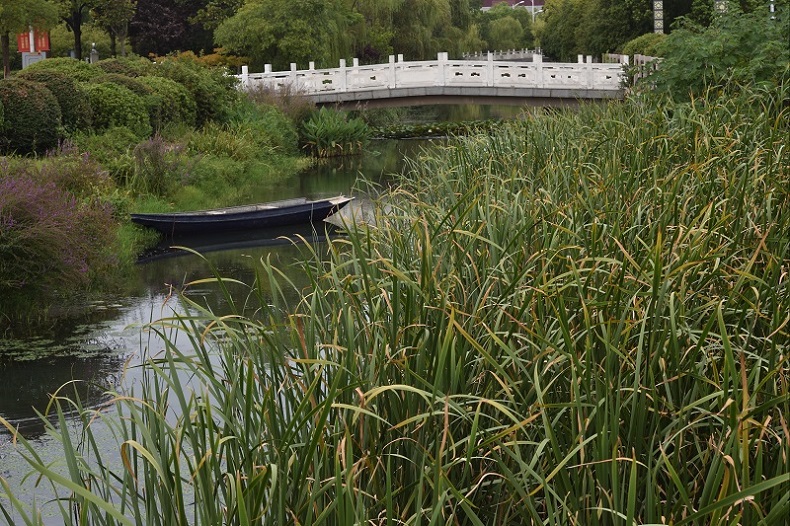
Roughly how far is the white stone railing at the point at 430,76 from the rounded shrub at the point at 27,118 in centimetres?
980

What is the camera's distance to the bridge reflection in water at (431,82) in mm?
25062

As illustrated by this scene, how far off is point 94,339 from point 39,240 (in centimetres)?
95

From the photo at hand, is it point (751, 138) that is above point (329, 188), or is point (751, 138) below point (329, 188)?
above

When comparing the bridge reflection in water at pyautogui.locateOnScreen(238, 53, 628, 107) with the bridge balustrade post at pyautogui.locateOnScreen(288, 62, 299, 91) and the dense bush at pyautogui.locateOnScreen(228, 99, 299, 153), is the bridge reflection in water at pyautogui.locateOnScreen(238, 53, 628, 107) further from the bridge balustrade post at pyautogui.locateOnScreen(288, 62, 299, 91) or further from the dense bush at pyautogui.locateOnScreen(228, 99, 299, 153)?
the dense bush at pyautogui.locateOnScreen(228, 99, 299, 153)

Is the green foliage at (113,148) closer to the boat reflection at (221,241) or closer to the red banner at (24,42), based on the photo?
the boat reflection at (221,241)

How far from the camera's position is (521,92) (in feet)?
83.3

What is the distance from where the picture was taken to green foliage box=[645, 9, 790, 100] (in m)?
9.61

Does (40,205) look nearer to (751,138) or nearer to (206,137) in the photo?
(751,138)

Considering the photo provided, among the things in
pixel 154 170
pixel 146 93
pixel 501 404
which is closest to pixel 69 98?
pixel 154 170

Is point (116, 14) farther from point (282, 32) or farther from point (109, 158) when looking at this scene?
point (109, 158)

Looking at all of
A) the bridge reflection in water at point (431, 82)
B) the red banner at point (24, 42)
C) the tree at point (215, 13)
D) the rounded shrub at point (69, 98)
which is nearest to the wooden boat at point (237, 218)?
the rounded shrub at point (69, 98)

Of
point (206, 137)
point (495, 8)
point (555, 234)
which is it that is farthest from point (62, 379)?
point (495, 8)

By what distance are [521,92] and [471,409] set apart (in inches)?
892

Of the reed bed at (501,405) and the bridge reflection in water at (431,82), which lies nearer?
the reed bed at (501,405)
